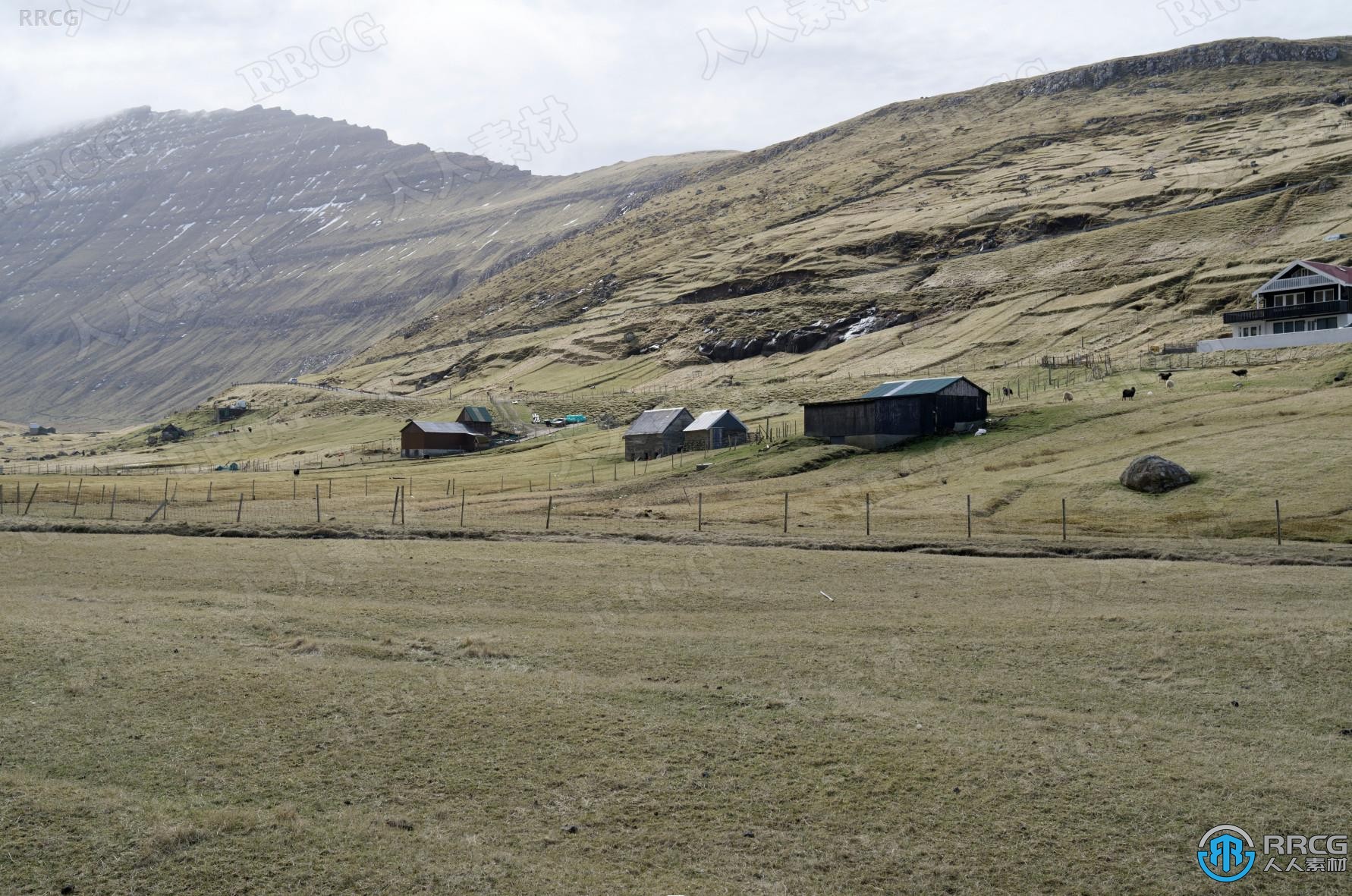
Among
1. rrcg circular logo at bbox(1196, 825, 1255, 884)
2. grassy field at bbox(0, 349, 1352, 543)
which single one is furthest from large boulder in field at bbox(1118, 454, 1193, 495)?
rrcg circular logo at bbox(1196, 825, 1255, 884)

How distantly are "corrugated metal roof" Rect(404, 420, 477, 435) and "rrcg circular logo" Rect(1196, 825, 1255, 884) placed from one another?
10624 centimetres

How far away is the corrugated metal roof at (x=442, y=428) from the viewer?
114 meters

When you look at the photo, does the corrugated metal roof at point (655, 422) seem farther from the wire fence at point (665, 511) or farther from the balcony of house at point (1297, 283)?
the balcony of house at point (1297, 283)

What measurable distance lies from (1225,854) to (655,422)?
79786mm

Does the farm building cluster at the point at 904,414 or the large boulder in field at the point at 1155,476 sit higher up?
the farm building cluster at the point at 904,414

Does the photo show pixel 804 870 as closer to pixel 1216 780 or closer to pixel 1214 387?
pixel 1216 780

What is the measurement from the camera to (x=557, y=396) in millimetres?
153000

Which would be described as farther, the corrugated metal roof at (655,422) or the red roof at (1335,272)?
the red roof at (1335,272)

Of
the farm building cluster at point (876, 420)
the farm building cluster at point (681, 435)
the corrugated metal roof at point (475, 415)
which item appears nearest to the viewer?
the farm building cluster at point (876, 420)

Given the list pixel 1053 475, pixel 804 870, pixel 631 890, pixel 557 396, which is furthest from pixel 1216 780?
pixel 557 396

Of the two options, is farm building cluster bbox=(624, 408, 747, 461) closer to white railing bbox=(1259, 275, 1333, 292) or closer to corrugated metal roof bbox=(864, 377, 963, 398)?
corrugated metal roof bbox=(864, 377, 963, 398)

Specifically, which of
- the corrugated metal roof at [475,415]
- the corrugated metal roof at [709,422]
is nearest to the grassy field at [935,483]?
the corrugated metal roof at [709,422]

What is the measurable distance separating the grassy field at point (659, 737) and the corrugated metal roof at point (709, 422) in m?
60.8

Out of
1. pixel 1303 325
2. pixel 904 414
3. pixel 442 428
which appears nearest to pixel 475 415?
pixel 442 428
